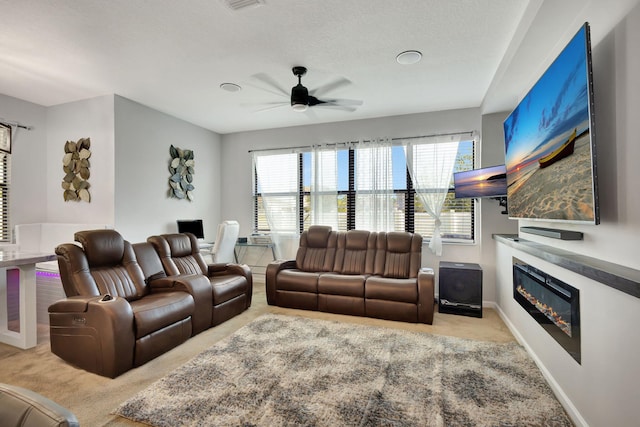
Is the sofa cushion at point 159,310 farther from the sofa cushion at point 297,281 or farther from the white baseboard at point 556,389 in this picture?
the white baseboard at point 556,389

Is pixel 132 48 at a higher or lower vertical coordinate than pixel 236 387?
higher

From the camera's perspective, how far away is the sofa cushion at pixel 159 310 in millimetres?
2549

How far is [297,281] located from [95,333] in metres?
2.25

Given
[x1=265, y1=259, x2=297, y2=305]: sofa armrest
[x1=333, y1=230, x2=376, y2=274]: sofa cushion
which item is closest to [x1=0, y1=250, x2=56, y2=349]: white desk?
[x1=265, y1=259, x2=297, y2=305]: sofa armrest

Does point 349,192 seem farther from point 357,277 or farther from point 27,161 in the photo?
point 27,161

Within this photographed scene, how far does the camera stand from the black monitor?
15.9ft

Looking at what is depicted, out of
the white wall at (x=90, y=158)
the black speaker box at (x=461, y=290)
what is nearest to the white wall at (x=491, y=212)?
the black speaker box at (x=461, y=290)

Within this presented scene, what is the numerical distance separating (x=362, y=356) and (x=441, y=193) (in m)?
2.80

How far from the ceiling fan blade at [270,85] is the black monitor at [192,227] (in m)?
2.49

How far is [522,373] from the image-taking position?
240 cm

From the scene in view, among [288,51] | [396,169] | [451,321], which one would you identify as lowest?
[451,321]

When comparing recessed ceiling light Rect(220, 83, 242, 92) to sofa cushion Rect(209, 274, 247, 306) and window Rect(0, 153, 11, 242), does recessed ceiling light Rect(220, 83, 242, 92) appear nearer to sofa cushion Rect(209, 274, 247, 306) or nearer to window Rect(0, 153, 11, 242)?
sofa cushion Rect(209, 274, 247, 306)

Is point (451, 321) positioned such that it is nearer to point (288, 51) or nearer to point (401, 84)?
point (401, 84)

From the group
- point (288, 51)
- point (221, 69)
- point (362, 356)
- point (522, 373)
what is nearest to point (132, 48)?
point (221, 69)
